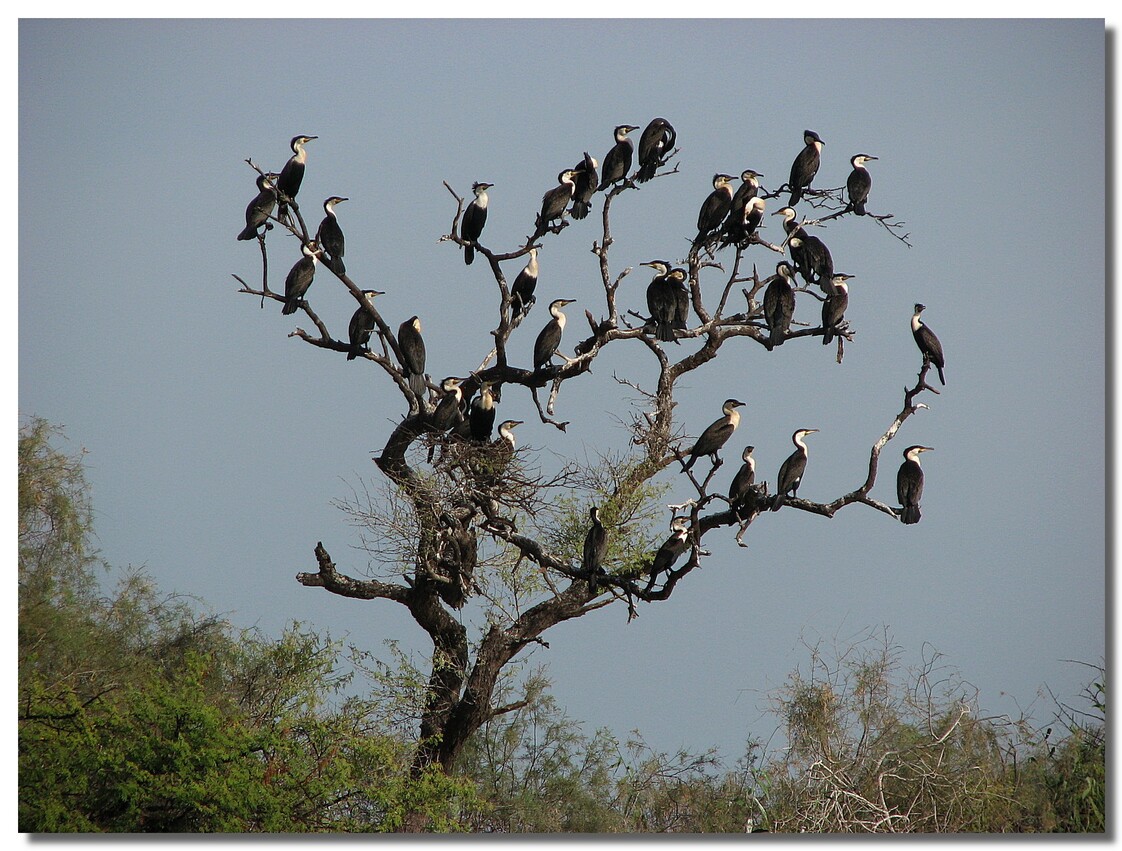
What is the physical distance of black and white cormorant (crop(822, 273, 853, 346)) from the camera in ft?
19.3

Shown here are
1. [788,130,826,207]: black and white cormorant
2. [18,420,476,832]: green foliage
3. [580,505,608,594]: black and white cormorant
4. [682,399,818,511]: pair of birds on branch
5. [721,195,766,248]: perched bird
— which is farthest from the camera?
[788,130,826,207]: black and white cormorant

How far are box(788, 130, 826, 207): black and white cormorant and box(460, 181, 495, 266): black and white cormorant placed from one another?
149cm

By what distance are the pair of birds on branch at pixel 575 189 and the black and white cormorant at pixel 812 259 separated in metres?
0.77

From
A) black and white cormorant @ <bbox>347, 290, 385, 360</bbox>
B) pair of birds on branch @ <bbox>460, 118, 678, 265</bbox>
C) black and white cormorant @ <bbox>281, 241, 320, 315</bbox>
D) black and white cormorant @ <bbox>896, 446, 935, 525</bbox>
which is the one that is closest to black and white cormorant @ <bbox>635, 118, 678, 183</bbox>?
pair of birds on branch @ <bbox>460, 118, 678, 265</bbox>

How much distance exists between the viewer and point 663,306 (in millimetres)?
5938

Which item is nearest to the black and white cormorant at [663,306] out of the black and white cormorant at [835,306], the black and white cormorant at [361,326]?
the black and white cormorant at [835,306]

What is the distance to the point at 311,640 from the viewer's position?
270 inches

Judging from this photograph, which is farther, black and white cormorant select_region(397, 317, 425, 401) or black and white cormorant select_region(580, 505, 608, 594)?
black and white cormorant select_region(397, 317, 425, 401)

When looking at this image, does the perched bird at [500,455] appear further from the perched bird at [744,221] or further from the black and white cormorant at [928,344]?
the black and white cormorant at [928,344]

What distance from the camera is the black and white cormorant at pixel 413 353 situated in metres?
5.91

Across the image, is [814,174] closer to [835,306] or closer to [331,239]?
[835,306]

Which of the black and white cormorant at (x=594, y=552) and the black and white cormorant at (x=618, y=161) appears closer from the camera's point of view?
the black and white cormorant at (x=594, y=552)

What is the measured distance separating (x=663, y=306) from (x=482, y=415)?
98cm

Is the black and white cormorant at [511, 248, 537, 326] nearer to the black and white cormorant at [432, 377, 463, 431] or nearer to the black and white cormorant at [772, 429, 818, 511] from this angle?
the black and white cormorant at [432, 377, 463, 431]
